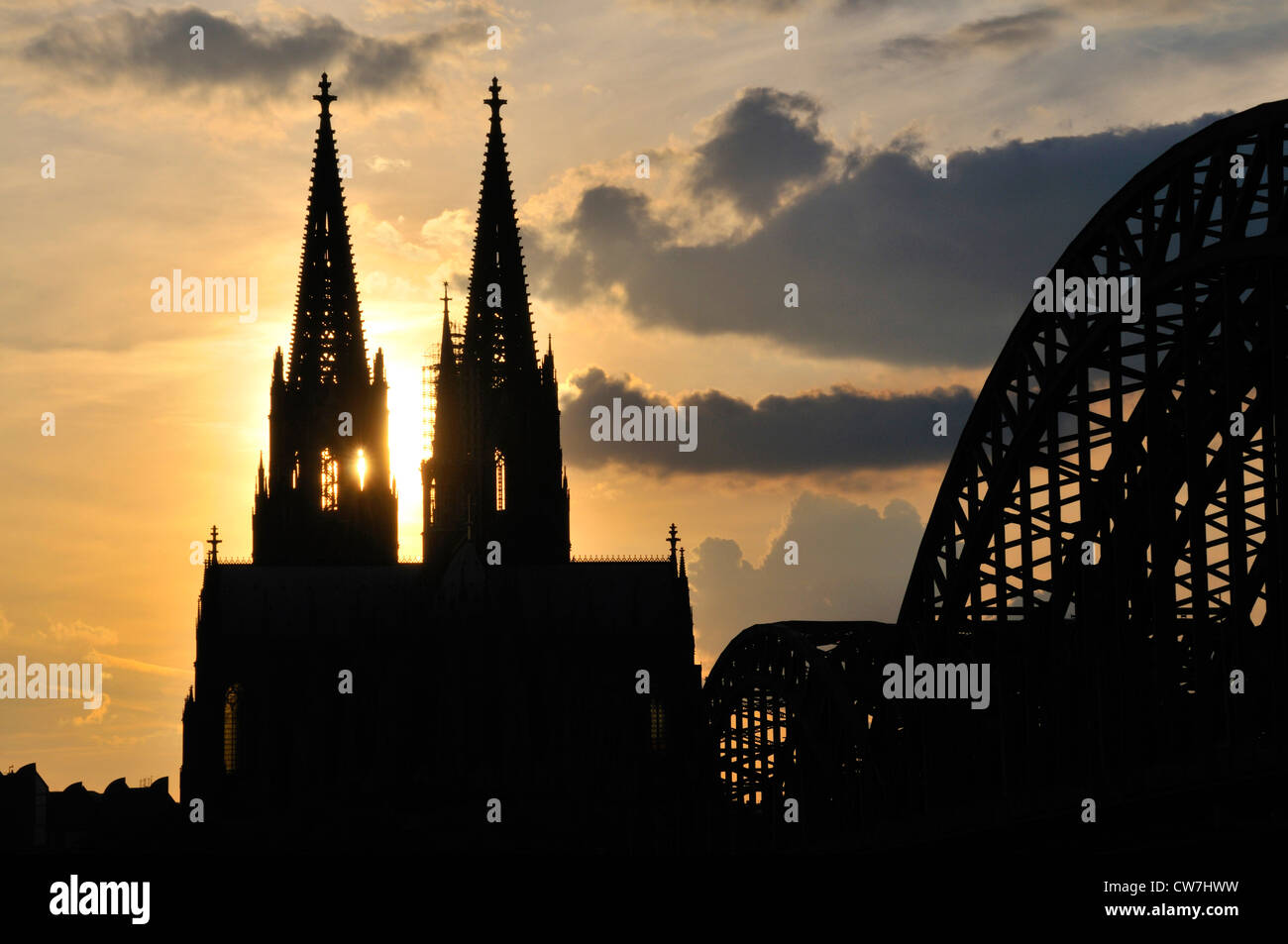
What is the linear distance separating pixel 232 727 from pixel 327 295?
25.1m

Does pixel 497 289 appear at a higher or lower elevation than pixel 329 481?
higher

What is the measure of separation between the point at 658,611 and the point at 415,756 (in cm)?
1587

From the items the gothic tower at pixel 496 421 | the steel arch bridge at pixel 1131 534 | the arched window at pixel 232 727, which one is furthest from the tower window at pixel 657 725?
the steel arch bridge at pixel 1131 534

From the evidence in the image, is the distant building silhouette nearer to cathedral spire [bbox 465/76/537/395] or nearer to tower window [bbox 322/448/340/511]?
Result: tower window [bbox 322/448/340/511]

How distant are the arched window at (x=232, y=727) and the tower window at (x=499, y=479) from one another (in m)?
17.3

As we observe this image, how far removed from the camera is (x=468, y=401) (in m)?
125

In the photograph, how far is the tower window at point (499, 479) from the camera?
124562 millimetres

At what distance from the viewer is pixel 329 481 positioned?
418 ft

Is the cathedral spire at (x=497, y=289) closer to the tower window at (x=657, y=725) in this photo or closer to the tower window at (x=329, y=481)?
the tower window at (x=329, y=481)

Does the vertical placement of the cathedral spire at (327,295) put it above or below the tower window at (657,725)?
above

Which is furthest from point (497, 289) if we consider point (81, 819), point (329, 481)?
point (81, 819)

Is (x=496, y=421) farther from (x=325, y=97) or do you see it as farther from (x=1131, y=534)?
(x=1131, y=534)
